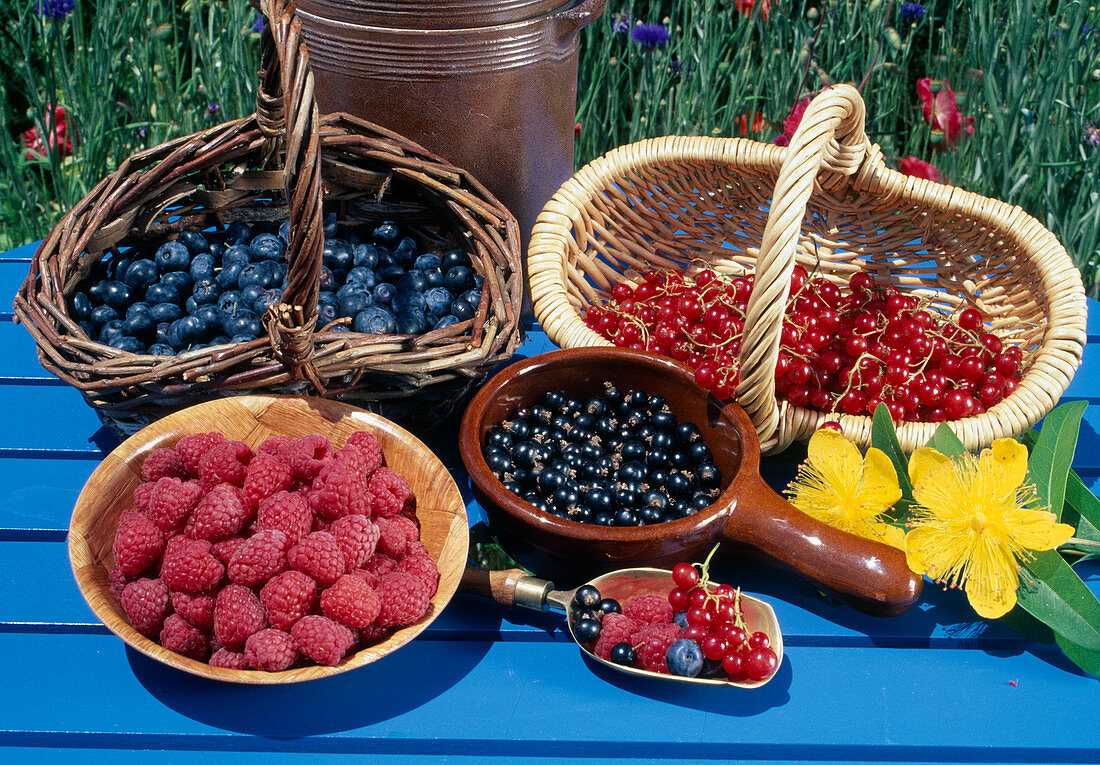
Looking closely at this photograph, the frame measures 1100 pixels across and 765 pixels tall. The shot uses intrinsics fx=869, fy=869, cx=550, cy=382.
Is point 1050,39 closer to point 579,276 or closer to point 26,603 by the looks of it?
point 579,276

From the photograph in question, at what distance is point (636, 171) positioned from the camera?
128 centimetres

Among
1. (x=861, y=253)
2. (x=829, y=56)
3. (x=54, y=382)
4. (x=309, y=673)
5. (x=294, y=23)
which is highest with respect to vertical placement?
(x=294, y=23)

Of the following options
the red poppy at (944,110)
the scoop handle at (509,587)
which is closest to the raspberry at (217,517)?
the scoop handle at (509,587)

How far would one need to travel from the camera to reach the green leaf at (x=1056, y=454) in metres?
0.91

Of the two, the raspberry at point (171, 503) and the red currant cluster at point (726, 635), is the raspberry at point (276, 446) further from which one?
the red currant cluster at point (726, 635)

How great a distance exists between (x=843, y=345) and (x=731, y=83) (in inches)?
43.4

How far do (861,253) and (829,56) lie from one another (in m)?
0.81

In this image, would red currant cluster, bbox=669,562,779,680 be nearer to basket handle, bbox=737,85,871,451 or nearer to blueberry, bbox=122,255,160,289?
basket handle, bbox=737,85,871,451

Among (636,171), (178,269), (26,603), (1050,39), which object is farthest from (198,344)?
(1050,39)

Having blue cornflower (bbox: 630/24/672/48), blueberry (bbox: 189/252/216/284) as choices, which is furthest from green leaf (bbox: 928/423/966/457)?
blue cornflower (bbox: 630/24/672/48)

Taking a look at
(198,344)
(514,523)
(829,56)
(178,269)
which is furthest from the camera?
(829,56)

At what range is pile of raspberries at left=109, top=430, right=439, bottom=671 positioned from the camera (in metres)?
0.74

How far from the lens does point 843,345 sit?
109 cm

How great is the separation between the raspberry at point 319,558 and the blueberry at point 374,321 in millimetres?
338
